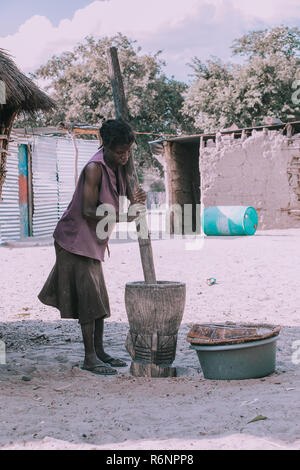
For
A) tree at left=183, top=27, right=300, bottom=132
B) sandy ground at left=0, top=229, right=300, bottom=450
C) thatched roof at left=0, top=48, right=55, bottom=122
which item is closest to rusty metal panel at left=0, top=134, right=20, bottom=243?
sandy ground at left=0, top=229, right=300, bottom=450

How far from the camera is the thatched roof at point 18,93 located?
4199mm

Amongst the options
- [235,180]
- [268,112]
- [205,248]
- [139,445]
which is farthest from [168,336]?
[268,112]

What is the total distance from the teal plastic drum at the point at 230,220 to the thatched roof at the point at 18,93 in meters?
7.49

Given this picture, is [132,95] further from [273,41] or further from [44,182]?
[44,182]

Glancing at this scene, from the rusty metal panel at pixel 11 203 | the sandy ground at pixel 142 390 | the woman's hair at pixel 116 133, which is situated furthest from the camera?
the rusty metal panel at pixel 11 203

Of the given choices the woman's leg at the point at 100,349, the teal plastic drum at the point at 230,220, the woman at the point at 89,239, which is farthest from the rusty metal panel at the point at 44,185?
the woman at the point at 89,239

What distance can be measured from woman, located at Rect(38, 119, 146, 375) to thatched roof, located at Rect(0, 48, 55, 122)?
1.06 metres

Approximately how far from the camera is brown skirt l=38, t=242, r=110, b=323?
11.8ft

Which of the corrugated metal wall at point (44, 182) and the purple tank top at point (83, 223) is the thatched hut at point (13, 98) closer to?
the purple tank top at point (83, 223)

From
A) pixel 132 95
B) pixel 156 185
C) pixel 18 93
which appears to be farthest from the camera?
pixel 156 185

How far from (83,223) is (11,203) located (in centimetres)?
943

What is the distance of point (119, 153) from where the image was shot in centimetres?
353

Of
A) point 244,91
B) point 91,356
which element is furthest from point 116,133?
point 244,91

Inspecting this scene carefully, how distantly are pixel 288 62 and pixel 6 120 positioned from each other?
1944 centimetres
